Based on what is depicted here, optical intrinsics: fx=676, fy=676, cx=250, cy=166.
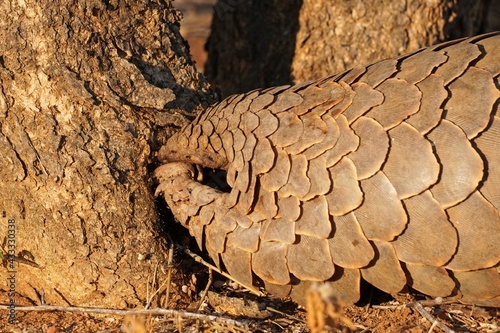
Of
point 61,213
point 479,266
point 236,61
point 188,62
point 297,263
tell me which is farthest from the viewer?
point 236,61

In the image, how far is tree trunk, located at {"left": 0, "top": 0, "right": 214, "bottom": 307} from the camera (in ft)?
7.63

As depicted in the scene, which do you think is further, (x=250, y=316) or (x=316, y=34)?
(x=316, y=34)

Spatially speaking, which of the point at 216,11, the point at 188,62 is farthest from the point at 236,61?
the point at 188,62

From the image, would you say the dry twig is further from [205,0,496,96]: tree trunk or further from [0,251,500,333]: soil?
[205,0,496,96]: tree trunk

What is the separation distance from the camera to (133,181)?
241cm

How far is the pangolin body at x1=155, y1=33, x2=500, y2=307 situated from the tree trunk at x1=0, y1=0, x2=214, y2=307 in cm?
31

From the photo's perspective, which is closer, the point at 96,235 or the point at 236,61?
the point at 96,235

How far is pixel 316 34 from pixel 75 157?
1.79 metres

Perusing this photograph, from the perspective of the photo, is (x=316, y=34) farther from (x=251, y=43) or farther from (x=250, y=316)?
(x=250, y=316)

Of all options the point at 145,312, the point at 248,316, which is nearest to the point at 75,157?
the point at 145,312

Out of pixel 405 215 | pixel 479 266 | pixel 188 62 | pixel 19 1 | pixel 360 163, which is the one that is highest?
pixel 19 1

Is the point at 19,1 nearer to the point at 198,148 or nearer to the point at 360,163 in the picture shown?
the point at 198,148

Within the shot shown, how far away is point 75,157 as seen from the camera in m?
2.32

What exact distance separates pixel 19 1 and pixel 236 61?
6.34 ft
